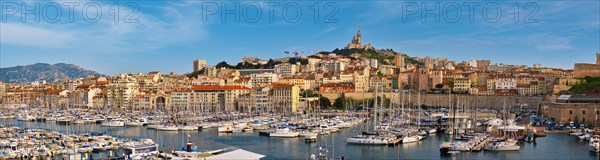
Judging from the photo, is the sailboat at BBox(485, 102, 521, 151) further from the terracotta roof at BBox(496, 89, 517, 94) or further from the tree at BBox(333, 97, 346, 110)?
the terracotta roof at BBox(496, 89, 517, 94)

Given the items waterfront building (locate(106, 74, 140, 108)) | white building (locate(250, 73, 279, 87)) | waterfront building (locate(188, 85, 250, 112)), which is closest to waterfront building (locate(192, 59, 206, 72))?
white building (locate(250, 73, 279, 87))

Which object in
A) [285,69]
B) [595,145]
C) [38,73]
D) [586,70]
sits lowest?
[595,145]

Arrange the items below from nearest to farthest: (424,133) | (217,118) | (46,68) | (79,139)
→ (79,139) → (424,133) → (217,118) → (46,68)

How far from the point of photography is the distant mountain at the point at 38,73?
138375 millimetres

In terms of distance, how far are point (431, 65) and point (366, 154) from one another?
2312 inches

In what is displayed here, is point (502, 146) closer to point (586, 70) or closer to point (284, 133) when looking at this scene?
point (284, 133)

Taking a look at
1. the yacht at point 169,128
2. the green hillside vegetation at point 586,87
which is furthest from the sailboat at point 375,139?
the green hillside vegetation at point 586,87

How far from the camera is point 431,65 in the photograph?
7606 cm

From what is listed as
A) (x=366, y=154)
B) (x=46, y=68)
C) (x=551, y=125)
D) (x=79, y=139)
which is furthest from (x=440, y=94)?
(x=46, y=68)

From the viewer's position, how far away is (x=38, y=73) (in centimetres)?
14575

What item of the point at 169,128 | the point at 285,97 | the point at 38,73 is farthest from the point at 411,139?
the point at 38,73

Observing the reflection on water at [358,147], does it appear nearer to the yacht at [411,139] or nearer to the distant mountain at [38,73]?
the yacht at [411,139]

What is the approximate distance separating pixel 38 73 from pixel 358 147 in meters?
141

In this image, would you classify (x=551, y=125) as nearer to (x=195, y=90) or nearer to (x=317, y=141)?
(x=317, y=141)
